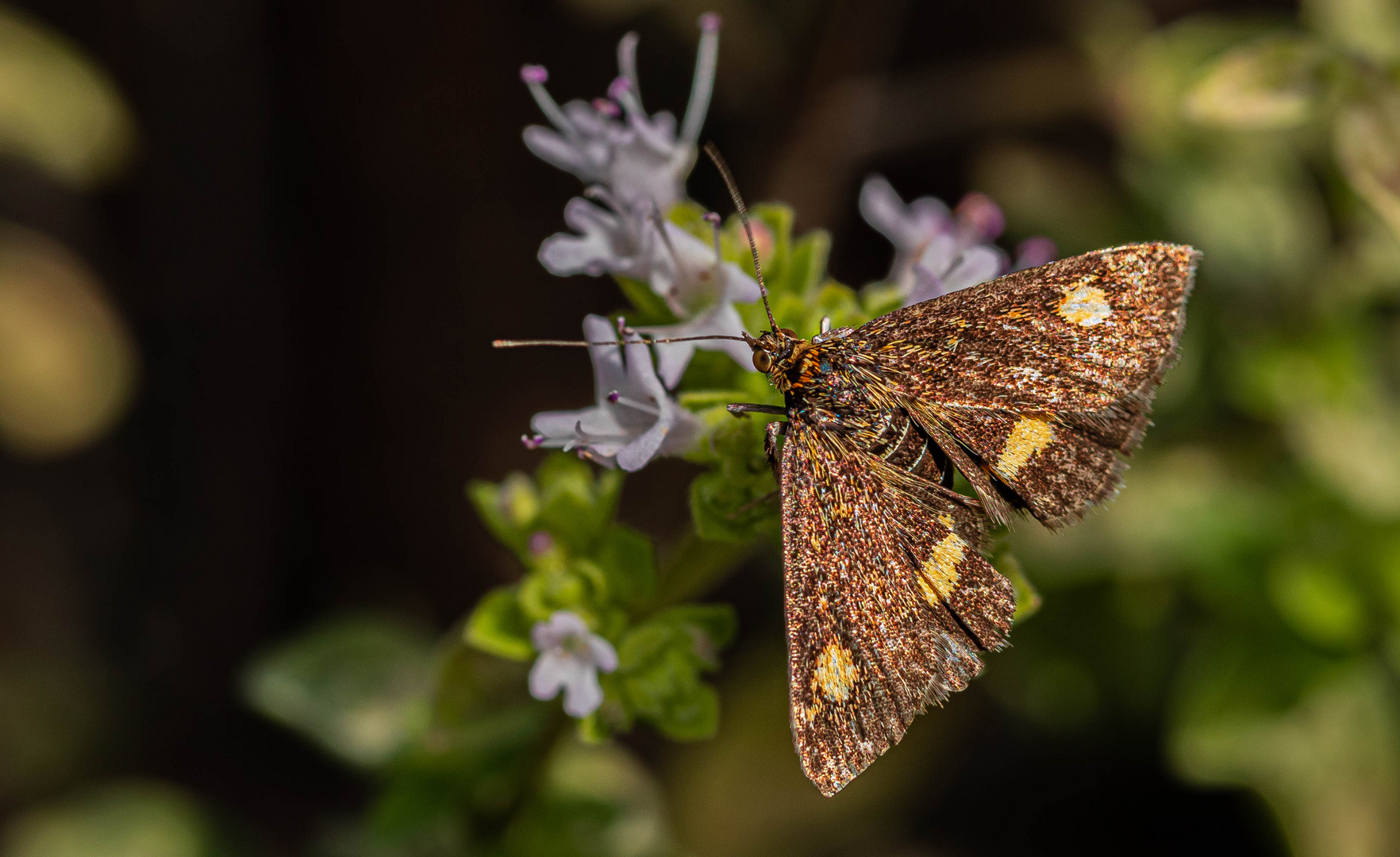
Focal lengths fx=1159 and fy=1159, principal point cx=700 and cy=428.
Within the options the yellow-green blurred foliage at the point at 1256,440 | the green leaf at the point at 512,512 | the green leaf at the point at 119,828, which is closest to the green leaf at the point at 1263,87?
the yellow-green blurred foliage at the point at 1256,440

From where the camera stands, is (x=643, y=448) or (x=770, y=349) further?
(x=770, y=349)

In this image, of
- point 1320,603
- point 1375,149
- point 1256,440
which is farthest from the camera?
point 1256,440

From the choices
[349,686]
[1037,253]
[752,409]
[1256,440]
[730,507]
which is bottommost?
[349,686]

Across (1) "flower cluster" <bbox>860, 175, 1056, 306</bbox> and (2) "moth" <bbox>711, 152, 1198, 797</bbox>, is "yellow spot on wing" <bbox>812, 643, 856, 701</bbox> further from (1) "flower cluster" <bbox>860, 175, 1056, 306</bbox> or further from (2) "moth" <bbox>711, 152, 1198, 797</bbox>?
(1) "flower cluster" <bbox>860, 175, 1056, 306</bbox>

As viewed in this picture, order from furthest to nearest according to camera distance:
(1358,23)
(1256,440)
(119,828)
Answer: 1. (1256,440)
2. (1358,23)
3. (119,828)

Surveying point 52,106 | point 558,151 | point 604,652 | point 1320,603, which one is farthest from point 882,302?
point 52,106

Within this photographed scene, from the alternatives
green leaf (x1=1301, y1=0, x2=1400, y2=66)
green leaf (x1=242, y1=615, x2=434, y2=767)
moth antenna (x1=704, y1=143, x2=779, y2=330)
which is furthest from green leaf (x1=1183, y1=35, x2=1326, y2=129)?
green leaf (x1=242, y1=615, x2=434, y2=767)

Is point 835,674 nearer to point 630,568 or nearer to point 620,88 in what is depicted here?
point 630,568
